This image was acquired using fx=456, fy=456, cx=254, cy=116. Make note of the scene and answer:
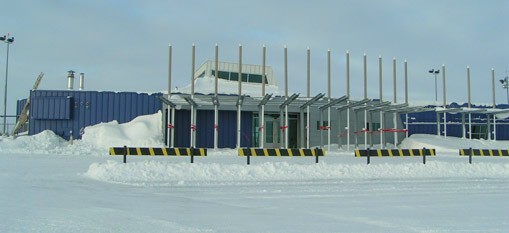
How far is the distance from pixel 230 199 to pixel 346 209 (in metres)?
2.52

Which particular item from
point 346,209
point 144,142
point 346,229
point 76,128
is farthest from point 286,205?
point 76,128

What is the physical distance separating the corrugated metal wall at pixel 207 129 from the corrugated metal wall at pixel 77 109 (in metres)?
2.69

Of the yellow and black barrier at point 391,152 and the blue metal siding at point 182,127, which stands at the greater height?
the blue metal siding at point 182,127

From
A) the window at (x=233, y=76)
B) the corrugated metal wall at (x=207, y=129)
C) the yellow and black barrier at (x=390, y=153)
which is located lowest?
the yellow and black barrier at (x=390, y=153)

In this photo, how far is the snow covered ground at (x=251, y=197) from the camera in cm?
682

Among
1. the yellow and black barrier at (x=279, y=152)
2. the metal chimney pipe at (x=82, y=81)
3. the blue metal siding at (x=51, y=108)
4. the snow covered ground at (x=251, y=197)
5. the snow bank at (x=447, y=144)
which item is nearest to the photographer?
the snow covered ground at (x=251, y=197)

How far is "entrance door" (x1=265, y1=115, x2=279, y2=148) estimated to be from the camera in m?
30.0

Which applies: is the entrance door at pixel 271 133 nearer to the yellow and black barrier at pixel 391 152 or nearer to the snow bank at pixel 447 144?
the snow bank at pixel 447 144

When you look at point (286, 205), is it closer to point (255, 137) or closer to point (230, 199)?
point (230, 199)

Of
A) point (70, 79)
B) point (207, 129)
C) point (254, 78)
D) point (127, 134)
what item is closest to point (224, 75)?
point (254, 78)

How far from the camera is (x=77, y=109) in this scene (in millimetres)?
28156

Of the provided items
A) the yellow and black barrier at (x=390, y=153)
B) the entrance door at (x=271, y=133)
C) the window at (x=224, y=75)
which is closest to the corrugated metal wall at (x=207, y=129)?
the entrance door at (x=271, y=133)

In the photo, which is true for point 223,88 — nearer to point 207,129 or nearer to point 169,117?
point 207,129

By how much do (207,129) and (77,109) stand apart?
8.09 metres
